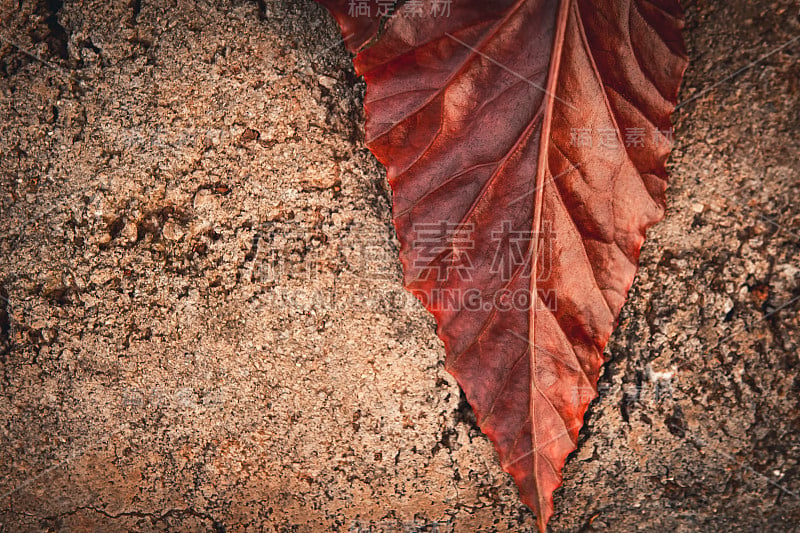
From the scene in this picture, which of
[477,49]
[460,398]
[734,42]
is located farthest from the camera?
[460,398]

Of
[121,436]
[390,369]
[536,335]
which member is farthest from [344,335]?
[121,436]

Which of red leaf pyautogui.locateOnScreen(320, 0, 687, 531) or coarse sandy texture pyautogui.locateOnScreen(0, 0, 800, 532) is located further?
coarse sandy texture pyautogui.locateOnScreen(0, 0, 800, 532)

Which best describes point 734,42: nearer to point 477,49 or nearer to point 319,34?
point 477,49

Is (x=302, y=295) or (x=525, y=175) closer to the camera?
(x=525, y=175)
